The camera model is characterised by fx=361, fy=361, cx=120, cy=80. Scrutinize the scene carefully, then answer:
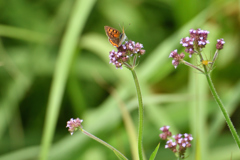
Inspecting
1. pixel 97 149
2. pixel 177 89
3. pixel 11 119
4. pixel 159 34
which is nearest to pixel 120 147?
pixel 97 149

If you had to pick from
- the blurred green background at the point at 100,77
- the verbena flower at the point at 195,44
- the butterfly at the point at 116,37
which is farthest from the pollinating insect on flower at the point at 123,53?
the blurred green background at the point at 100,77

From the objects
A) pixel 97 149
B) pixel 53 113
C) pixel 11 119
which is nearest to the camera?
pixel 53 113

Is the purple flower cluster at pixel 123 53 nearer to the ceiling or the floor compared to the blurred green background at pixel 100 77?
nearer to the floor

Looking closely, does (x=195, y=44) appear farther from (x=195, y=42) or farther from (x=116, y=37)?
(x=116, y=37)

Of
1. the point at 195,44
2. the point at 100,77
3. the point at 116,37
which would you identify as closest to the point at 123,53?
the point at 116,37

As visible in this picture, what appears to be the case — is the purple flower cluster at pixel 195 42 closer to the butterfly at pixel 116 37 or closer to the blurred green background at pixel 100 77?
the butterfly at pixel 116 37

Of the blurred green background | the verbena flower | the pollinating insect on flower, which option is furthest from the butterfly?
the blurred green background

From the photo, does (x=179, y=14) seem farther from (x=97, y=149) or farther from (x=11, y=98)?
(x=11, y=98)

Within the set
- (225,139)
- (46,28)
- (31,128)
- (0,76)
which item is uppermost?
(46,28)

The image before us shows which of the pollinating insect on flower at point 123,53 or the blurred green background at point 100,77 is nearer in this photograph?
the pollinating insect on flower at point 123,53
